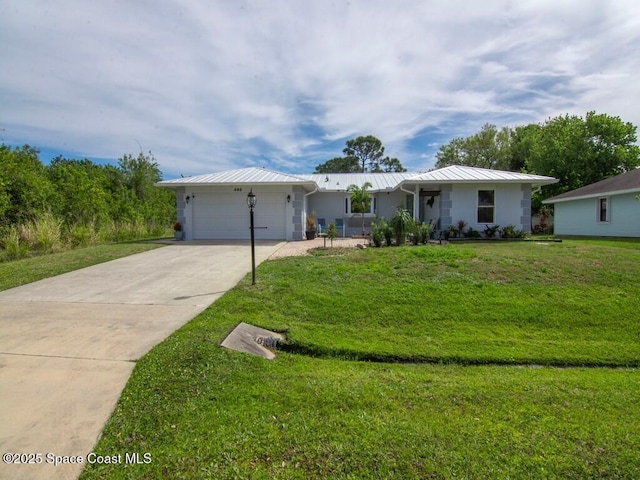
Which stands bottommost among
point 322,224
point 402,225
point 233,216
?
point 402,225

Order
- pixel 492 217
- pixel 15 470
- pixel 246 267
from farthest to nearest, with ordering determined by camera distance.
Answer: pixel 492 217 < pixel 246 267 < pixel 15 470

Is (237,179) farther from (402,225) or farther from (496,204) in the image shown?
(496,204)

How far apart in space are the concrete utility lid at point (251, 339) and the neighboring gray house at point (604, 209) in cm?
1728

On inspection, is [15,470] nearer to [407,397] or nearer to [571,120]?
[407,397]

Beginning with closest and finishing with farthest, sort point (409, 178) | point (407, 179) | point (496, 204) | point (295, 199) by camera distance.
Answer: point (496, 204) → point (407, 179) → point (409, 178) → point (295, 199)

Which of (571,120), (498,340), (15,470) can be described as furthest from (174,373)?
(571,120)

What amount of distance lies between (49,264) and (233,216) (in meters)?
7.01

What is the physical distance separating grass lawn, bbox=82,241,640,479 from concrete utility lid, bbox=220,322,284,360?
14cm

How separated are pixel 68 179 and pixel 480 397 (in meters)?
17.7

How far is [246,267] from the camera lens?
26.6 ft

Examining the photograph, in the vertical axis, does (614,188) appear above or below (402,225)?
above

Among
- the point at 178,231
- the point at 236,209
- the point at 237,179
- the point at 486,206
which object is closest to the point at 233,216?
the point at 236,209

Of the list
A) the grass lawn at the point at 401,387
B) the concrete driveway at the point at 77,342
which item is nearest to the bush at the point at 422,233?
the grass lawn at the point at 401,387

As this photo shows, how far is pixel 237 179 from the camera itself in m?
14.1
